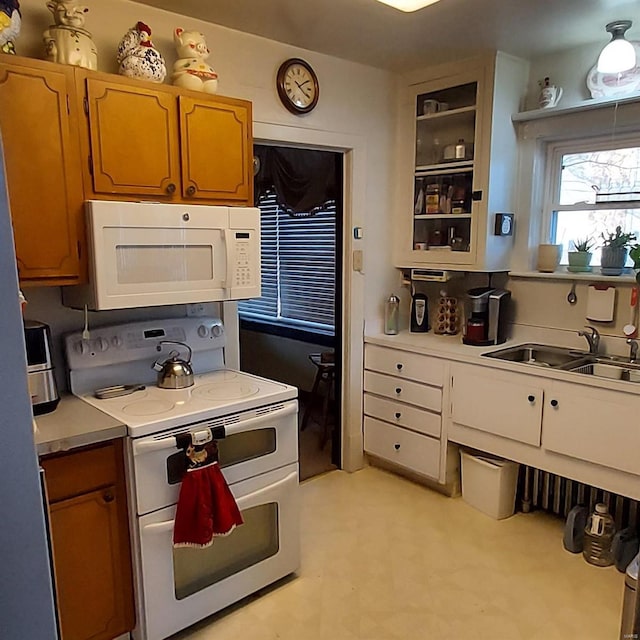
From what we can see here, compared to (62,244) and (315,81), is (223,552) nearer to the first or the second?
(62,244)

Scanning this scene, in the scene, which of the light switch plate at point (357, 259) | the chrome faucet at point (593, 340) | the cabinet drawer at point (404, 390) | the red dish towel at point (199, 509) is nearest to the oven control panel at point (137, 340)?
the red dish towel at point (199, 509)

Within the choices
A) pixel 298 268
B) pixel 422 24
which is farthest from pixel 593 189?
pixel 298 268

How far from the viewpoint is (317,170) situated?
12.8ft

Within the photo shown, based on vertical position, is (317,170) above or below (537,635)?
above

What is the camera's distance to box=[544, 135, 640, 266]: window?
9.25ft

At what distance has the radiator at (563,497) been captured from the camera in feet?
8.63

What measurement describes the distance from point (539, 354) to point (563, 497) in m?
0.76

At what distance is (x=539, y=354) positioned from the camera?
119 inches

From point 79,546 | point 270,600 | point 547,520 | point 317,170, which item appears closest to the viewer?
point 79,546

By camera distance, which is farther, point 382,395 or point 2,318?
point 382,395

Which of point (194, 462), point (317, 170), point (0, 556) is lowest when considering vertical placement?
point (194, 462)

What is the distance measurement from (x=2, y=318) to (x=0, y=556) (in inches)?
12.4

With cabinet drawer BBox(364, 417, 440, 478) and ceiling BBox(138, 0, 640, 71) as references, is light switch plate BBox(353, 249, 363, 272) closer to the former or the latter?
cabinet drawer BBox(364, 417, 440, 478)

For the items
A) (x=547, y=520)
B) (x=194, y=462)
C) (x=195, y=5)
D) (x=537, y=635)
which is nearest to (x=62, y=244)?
(x=194, y=462)
